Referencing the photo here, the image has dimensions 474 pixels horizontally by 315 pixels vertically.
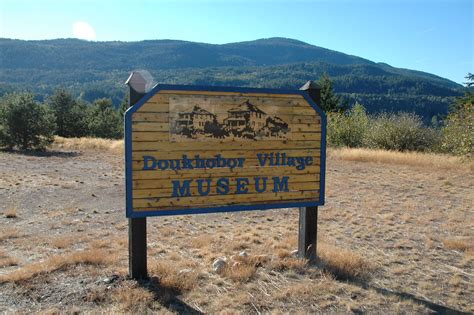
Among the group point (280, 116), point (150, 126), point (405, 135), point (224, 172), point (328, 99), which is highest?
point (328, 99)

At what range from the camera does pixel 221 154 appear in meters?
5.30

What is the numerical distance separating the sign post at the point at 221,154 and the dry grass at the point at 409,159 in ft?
48.0

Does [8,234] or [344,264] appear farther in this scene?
[8,234]

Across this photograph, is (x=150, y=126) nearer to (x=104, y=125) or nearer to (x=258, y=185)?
(x=258, y=185)

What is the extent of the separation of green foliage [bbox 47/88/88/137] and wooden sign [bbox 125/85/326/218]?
4322 cm

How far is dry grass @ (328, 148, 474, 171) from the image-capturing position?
18.8 meters

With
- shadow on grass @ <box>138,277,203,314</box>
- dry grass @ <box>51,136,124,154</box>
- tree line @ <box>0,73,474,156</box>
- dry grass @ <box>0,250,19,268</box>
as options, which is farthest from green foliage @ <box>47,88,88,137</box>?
shadow on grass @ <box>138,277,203,314</box>

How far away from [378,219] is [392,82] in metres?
181

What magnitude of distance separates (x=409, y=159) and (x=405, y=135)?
7529 millimetres

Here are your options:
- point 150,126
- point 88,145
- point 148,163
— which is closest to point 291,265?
point 148,163

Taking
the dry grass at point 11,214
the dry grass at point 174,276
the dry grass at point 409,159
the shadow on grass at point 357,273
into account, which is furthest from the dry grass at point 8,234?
the dry grass at point 409,159

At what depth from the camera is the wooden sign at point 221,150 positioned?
488cm

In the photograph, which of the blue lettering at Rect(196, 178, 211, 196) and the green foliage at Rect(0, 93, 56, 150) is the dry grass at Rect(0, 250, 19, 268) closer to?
the blue lettering at Rect(196, 178, 211, 196)

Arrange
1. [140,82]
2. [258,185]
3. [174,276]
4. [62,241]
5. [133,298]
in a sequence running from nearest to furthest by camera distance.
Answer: [133,298]
[140,82]
[174,276]
[258,185]
[62,241]
